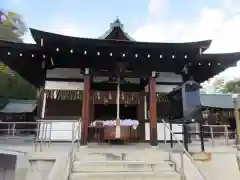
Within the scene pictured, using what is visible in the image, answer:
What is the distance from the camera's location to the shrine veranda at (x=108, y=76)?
6242mm

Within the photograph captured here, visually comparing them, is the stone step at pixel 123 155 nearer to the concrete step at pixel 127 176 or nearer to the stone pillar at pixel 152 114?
the concrete step at pixel 127 176

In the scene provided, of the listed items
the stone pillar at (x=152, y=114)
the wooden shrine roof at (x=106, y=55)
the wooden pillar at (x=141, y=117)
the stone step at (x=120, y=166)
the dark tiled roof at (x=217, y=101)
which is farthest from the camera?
the dark tiled roof at (x=217, y=101)

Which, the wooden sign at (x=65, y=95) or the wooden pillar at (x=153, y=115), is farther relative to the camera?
the wooden sign at (x=65, y=95)

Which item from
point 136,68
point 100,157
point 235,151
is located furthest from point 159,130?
point 100,157

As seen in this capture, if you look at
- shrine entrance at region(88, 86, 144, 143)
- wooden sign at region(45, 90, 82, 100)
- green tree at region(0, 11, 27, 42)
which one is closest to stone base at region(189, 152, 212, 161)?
shrine entrance at region(88, 86, 144, 143)

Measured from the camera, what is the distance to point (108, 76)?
7.07m

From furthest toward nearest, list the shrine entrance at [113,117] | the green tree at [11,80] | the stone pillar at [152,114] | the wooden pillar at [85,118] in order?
the green tree at [11,80] → the shrine entrance at [113,117] → the stone pillar at [152,114] → the wooden pillar at [85,118]

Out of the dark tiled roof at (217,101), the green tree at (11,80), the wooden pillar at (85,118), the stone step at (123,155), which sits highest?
the green tree at (11,80)

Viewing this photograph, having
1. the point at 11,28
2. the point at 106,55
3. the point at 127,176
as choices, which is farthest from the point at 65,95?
the point at 11,28

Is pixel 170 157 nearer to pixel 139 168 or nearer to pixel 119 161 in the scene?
pixel 139 168

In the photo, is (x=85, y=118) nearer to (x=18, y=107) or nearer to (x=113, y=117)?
(x=113, y=117)

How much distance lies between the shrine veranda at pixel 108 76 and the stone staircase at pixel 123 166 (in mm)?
1571

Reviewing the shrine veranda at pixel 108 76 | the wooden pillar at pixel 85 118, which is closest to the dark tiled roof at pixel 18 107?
the shrine veranda at pixel 108 76

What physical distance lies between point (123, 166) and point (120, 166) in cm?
6
